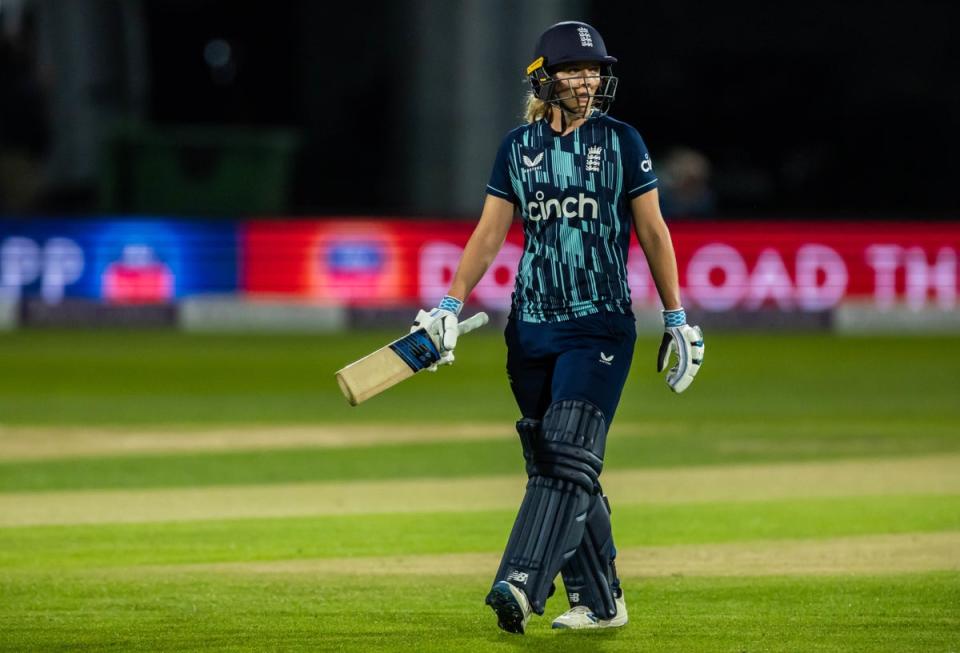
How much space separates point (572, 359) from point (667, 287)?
379 mm

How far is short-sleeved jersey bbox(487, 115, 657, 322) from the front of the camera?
227 inches

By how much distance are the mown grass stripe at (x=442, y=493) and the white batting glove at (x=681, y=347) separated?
3276 mm

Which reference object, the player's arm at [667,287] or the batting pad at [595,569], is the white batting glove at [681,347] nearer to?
the player's arm at [667,287]

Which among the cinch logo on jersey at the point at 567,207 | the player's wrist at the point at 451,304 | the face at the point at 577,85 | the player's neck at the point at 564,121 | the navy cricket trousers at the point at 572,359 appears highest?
the face at the point at 577,85

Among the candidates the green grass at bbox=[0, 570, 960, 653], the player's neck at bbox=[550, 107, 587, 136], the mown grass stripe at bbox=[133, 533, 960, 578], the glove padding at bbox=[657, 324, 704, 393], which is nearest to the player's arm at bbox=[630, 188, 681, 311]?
the glove padding at bbox=[657, 324, 704, 393]

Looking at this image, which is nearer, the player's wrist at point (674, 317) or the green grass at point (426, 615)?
the green grass at point (426, 615)

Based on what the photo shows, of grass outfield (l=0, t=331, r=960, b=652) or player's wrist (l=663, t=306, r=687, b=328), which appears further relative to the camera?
grass outfield (l=0, t=331, r=960, b=652)

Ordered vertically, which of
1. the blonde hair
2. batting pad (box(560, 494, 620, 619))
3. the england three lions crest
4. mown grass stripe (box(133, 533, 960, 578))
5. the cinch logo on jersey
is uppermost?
the blonde hair

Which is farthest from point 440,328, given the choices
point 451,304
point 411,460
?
point 411,460

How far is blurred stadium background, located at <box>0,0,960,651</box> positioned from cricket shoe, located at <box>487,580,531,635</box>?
13 centimetres

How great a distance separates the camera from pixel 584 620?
236 inches

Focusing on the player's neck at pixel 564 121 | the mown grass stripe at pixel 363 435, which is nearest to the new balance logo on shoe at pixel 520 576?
the player's neck at pixel 564 121

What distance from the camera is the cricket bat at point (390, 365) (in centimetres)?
571

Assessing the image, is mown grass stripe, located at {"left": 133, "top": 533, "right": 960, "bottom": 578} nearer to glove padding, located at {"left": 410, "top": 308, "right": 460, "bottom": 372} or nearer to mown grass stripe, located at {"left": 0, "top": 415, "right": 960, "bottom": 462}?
glove padding, located at {"left": 410, "top": 308, "right": 460, "bottom": 372}
